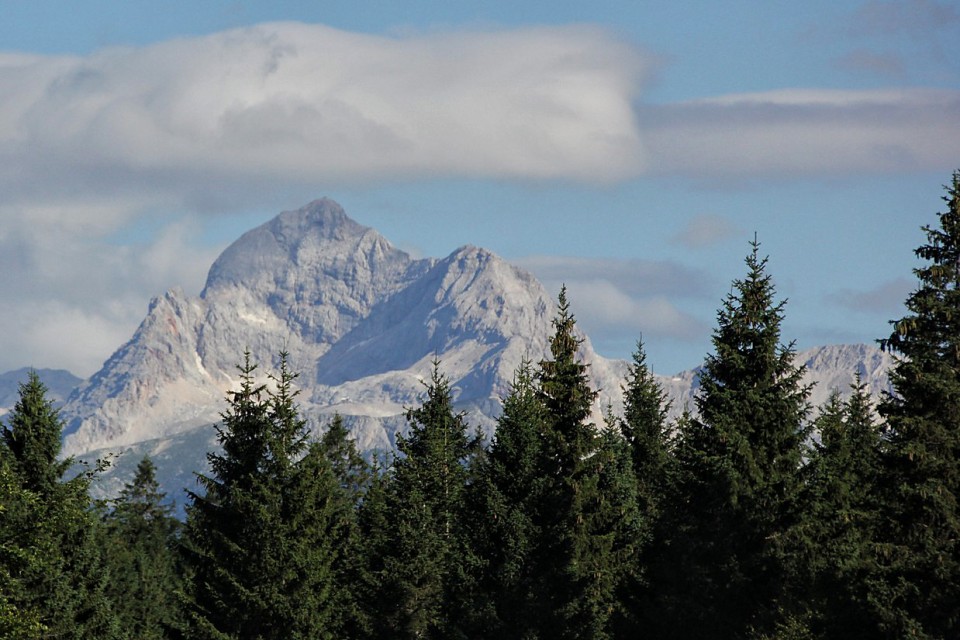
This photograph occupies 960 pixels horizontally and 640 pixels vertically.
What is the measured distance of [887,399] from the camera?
1972 inches

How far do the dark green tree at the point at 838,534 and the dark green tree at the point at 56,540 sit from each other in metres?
27.4

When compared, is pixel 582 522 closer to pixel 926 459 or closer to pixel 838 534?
pixel 838 534

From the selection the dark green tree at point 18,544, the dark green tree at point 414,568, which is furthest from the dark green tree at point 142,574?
the dark green tree at point 18,544

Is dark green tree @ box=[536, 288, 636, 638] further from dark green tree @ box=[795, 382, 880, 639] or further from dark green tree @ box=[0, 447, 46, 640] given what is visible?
dark green tree @ box=[0, 447, 46, 640]

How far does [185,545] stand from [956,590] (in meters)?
34.2

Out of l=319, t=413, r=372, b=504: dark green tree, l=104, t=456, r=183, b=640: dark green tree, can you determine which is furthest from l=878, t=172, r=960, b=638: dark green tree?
l=319, t=413, r=372, b=504: dark green tree

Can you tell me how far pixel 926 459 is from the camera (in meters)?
47.5

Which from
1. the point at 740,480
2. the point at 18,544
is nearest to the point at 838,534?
the point at 740,480

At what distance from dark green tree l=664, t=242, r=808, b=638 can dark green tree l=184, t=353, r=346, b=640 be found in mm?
15547

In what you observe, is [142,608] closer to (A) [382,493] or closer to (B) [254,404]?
(A) [382,493]

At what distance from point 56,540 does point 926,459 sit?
38.0 m

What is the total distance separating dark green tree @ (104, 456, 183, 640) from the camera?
317 feet

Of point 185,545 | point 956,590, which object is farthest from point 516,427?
point 956,590

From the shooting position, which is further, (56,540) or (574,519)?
(56,540)
